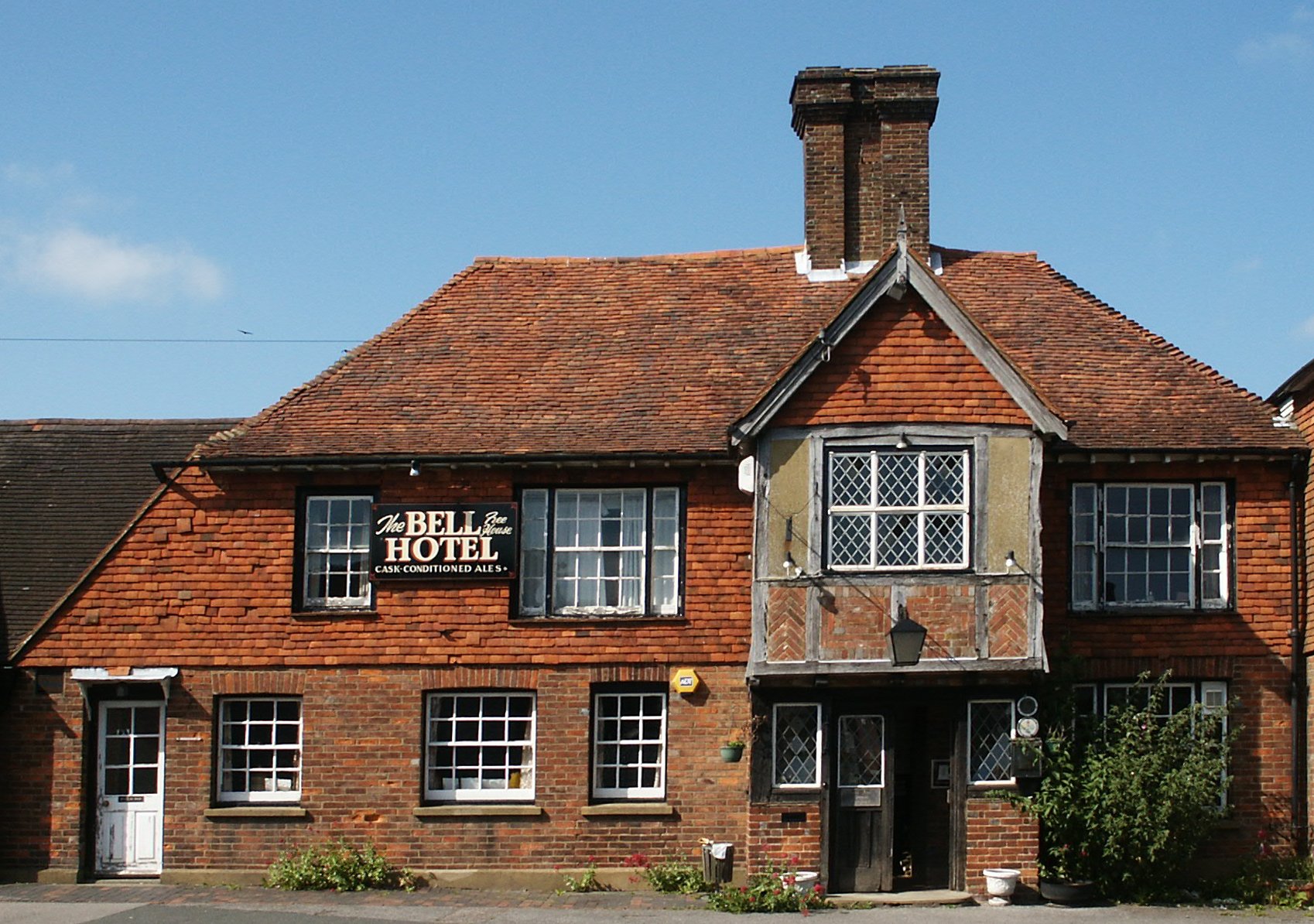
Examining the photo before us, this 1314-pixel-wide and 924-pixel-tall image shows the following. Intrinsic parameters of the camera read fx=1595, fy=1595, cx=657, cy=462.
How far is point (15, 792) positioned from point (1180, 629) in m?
14.1

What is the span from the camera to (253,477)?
Result: 19531mm

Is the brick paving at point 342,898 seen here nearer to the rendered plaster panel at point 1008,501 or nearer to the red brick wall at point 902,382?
the rendered plaster panel at point 1008,501

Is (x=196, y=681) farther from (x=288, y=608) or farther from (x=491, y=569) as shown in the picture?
(x=491, y=569)

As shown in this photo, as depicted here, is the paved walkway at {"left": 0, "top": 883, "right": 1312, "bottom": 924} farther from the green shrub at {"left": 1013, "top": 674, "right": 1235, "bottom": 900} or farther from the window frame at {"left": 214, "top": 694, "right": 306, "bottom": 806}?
the window frame at {"left": 214, "top": 694, "right": 306, "bottom": 806}

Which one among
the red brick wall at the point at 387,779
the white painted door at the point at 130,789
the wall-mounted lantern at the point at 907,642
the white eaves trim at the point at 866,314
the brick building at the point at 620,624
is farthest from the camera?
the white painted door at the point at 130,789

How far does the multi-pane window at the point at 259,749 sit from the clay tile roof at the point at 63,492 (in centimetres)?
315

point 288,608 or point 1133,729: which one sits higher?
point 288,608

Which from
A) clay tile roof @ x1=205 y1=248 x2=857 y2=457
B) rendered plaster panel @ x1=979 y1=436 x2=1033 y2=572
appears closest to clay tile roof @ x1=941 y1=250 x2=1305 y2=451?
rendered plaster panel @ x1=979 y1=436 x2=1033 y2=572

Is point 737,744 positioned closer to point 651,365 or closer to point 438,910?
point 438,910

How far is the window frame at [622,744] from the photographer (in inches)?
742

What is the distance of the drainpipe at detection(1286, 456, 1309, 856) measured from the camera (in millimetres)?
18531

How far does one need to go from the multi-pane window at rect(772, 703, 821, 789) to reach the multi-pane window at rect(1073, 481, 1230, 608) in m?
3.58

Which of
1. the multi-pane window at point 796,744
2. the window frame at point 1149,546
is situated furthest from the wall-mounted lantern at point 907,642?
the window frame at point 1149,546

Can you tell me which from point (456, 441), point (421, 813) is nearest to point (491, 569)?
point (456, 441)
